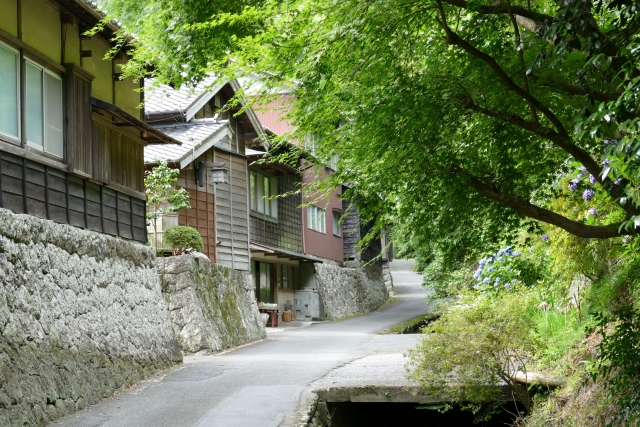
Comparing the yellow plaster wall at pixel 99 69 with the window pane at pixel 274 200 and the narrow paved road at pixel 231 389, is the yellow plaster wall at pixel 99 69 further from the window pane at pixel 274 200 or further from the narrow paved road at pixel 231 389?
the window pane at pixel 274 200

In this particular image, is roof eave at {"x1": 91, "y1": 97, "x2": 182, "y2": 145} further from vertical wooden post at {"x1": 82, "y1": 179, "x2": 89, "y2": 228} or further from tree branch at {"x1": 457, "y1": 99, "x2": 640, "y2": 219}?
tree branch at {"x1": 457, "y1": 99, "x2": 640, "y2": 219}

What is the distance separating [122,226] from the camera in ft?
49.5

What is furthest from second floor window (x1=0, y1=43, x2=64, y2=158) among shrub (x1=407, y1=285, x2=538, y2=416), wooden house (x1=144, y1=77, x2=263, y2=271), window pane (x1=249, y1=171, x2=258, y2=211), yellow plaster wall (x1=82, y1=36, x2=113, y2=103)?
window pane (x1=249, y1=171, x2=258, y2=211)

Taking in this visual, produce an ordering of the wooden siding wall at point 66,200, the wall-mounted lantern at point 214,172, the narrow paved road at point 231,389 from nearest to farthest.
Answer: the narrow paved road at point 231,389 → the wooden siding wall at point 66,200 → the wall-mounted lantern at point 214,172

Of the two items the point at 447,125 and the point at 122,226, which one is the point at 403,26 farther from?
the point at 122,226

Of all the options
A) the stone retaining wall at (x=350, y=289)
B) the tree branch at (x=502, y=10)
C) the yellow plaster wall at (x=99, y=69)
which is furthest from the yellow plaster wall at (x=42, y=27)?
the stone retaining wall at (x=350, y=289)

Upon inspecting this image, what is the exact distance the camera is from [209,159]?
83.9 ft

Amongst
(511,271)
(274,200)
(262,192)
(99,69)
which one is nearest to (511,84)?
(99,69)

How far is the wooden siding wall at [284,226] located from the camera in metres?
30.2

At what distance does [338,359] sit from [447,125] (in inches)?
352

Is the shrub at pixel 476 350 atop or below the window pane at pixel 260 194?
below

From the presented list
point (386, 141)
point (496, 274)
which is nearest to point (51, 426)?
point (386, 141)

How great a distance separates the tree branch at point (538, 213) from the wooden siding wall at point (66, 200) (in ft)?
20.9

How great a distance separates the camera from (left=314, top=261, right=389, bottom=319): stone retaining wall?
36.3 meters
